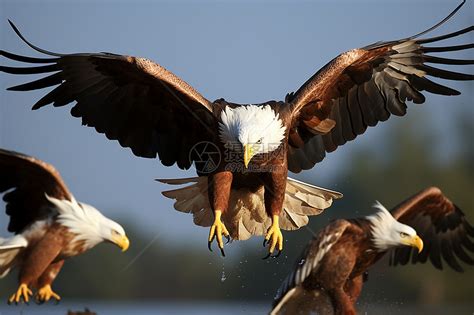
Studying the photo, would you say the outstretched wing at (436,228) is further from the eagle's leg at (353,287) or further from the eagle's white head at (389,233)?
the eagle's leg at (353,287)

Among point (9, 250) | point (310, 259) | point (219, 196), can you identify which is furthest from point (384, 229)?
point (9, 250)

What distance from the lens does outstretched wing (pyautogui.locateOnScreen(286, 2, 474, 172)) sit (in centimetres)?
792

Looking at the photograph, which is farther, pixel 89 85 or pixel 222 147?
pixel 89 85

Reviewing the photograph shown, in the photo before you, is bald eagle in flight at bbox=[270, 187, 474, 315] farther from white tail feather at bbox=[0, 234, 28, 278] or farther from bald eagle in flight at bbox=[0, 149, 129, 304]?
white tail feather at bbox=[0, 234, 28, 278]

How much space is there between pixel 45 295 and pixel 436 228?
368 centimetres

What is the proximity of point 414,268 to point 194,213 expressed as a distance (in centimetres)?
1161

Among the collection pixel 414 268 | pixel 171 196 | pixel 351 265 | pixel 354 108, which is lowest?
pixel 414 268

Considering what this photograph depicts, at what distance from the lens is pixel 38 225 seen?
8.84 meters

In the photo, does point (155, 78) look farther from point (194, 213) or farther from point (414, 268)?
point (414, 268)

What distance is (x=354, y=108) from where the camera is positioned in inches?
321

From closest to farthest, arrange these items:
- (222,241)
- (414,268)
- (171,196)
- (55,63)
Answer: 1. (222,241)
2. (55,63)
3. (171,196)
4. (414,268)

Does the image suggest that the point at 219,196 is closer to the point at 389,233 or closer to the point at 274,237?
the point at 274,237

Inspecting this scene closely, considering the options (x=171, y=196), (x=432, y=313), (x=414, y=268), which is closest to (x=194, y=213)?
(x=171, y=196)

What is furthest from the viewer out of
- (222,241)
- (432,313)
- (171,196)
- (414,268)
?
(414,268)
